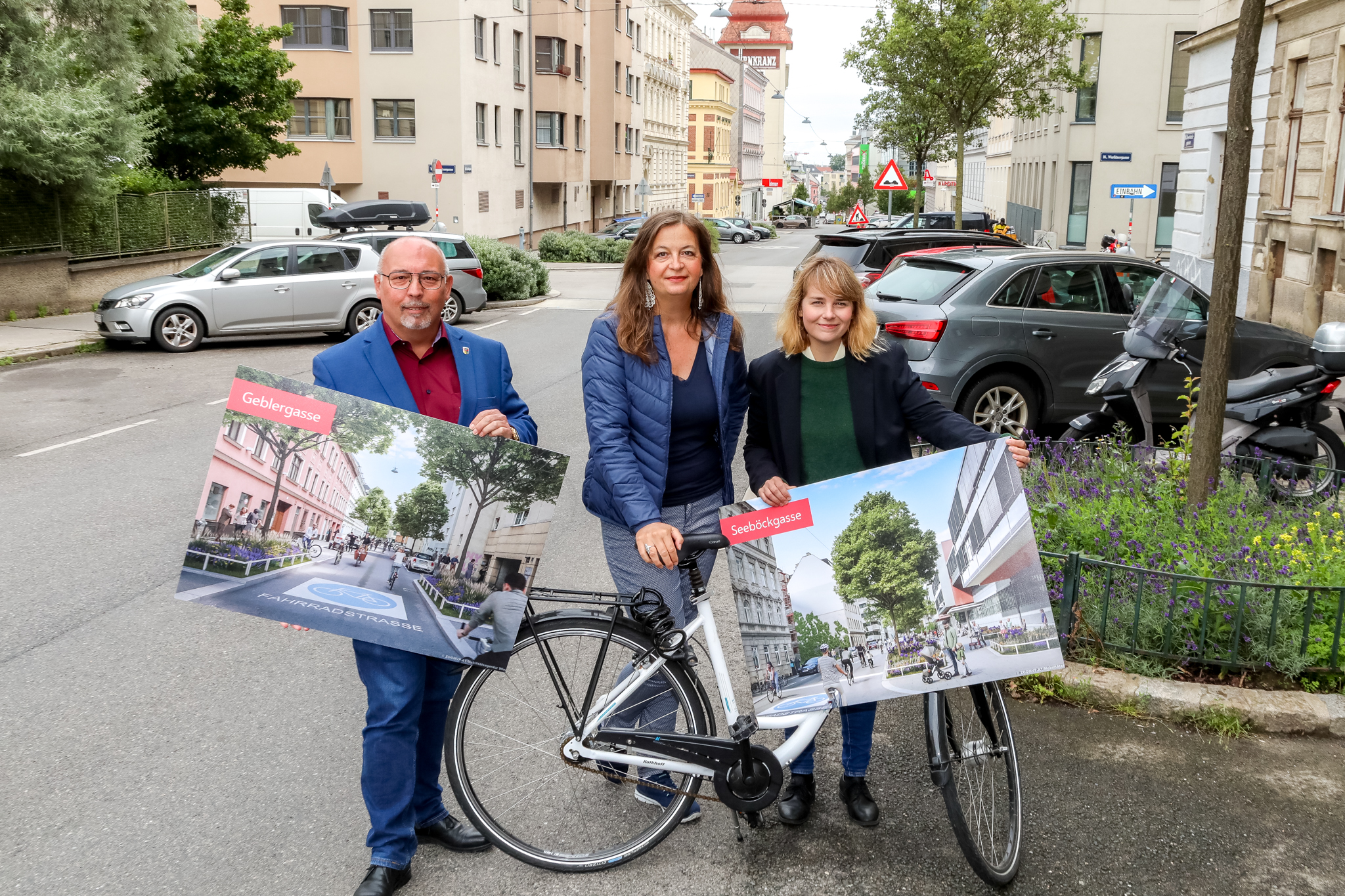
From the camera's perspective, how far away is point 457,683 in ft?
12.3

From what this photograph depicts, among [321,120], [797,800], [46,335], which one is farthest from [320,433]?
[321,120]

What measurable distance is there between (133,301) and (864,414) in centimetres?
1578

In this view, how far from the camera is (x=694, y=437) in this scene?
3.70 metres

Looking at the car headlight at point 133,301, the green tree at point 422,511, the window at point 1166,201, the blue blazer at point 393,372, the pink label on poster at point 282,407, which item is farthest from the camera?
the window at point 1166,201

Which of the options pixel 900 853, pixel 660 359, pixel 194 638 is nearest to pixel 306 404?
pixel 660 359

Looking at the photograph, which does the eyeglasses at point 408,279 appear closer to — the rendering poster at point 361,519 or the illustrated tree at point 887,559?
the rendering poster at point 361,519

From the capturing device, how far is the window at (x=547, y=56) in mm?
51219

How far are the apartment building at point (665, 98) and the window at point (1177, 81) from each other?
36.2 metres

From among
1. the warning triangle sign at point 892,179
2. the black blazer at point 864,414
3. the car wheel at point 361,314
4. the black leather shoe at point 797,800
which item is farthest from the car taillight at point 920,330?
the warning triangle sign at point 892,179

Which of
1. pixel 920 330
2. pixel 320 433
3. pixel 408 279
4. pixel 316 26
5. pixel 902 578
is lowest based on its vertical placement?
pixel 902 578

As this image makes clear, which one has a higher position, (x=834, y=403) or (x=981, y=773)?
(x=834, y=403)

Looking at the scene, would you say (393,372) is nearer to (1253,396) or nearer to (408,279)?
(408,279)

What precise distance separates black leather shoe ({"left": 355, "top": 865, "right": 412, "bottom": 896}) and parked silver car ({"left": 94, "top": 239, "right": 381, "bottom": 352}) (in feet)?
50.5

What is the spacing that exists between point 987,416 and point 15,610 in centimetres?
726
